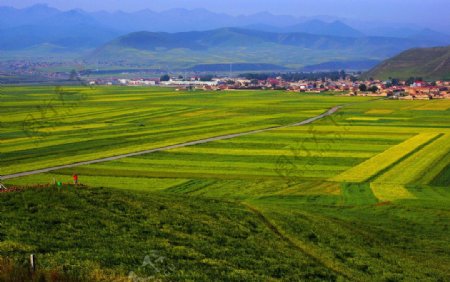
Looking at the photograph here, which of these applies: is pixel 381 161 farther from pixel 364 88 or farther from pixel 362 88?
pixel 364 88

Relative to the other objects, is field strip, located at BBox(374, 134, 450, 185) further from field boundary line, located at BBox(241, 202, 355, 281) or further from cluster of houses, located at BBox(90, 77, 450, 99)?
cluster of houses, located at BBox(90, 77, 450, 99)

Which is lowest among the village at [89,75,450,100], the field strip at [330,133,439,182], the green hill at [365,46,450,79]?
the field strip at [330,133,439,182]

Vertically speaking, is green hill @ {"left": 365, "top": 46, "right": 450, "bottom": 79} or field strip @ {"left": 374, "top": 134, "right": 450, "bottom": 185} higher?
green hill @ {"left": 365, "top": 46, "right": 450, "bottom": 79}

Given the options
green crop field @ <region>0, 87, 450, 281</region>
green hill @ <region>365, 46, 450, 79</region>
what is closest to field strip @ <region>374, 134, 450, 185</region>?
green crop field @ <region>0, 87, 450, 281</region>

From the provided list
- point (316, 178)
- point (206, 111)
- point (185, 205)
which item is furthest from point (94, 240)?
point (206, 111)

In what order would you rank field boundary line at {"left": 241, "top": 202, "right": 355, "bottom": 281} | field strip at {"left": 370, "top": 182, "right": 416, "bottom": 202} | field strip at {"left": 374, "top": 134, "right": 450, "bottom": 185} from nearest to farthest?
field boundary line at {"left": 241, "top": 202, "right": 355, "bottom": 281} < field strip at {"left": 370, "top": 182, "right": 416, "bottom": 202} < field strip at {"left": 374, "top": 134, "right": 450, "bottom": 185}

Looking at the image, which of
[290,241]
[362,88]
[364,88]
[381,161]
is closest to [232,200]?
[290,241]

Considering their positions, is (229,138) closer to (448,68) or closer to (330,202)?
(330,202)
